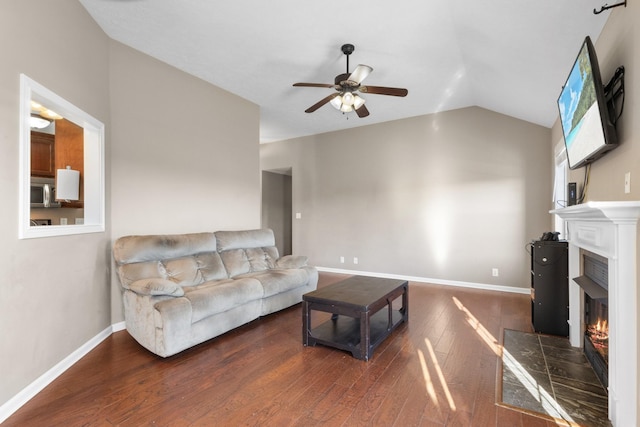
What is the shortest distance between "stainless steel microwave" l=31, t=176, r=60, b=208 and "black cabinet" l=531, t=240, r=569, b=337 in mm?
5027

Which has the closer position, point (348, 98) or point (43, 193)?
point (348, 98)

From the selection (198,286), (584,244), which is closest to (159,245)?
(198,286)

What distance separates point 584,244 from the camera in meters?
2.27

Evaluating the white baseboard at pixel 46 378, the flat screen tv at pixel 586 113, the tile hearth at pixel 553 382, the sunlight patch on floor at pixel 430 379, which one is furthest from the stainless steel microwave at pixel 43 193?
the flat screen tv at pixel 586 113

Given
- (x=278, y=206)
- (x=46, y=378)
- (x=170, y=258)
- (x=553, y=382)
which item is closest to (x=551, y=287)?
(x=553, y=382)

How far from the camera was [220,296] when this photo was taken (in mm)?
2791

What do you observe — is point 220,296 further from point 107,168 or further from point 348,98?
point 348,98

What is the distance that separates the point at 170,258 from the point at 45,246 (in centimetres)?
109

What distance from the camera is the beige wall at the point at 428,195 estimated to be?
14.7ft

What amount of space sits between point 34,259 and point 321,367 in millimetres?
2181

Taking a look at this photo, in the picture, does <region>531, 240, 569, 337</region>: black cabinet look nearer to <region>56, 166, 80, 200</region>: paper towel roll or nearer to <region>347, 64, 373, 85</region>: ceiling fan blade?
<region>347, 64, 373, 85</region>: ceiling fan blade

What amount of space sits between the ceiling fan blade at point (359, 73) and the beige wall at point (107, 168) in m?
2.22

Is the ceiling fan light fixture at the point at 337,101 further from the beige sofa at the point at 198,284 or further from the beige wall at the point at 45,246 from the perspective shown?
the beige wall at the point at 45,246

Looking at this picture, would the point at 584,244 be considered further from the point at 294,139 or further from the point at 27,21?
the point at 294,139
